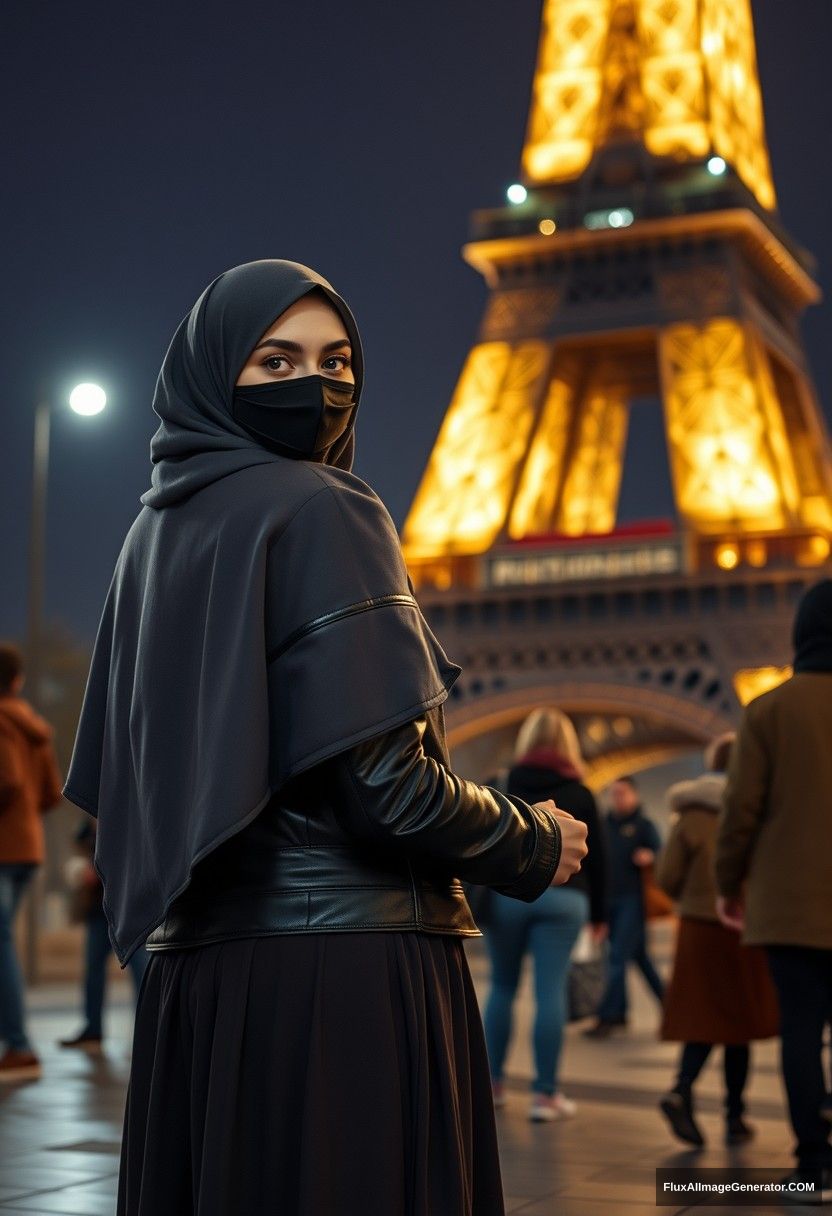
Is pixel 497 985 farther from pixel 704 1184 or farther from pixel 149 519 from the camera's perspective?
pixel 149 519

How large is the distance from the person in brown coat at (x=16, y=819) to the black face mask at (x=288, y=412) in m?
5.58

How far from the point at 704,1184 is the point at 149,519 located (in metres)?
3.95

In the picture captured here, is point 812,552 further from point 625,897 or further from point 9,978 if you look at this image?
point 9,978

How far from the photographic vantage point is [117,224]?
3450 cm

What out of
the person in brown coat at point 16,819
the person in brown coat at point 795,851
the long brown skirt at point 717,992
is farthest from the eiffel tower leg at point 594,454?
the person in brown coat at point 795,851

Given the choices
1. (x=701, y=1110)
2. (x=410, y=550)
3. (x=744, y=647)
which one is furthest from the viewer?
(x=410, y=550)

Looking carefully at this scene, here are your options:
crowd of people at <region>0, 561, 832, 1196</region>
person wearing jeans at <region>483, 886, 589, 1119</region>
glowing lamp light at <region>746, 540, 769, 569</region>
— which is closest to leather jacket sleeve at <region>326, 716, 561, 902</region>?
crowd of people at <region>0, 561, 832, 1196</region>

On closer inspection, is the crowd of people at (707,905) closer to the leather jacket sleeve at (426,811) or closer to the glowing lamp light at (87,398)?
the leather jacket sleeve at (426,811)

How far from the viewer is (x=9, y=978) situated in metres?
8.21

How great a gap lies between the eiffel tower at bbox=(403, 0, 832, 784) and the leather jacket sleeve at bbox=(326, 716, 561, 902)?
3071 cm

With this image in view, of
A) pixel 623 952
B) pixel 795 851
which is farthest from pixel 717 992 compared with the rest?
pixel 623 952

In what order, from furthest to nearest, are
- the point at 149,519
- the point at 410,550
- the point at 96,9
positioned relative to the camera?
the point at 410,550 → the point at 96,9 → the point at 149,519

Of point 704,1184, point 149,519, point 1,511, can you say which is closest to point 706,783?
point 704,1184

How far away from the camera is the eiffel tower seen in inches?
1385
